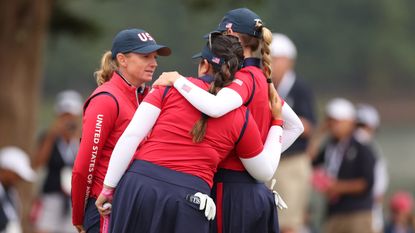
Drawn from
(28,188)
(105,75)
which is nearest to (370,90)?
(28,188)

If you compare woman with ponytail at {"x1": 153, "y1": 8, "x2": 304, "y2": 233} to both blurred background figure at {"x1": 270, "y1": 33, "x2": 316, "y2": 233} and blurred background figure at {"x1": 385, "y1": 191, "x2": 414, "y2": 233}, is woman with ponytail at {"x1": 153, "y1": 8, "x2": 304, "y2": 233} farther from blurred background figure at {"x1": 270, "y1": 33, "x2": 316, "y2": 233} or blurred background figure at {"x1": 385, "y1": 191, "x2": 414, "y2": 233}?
blurred background figure at {"x1": 385, "y1": 191, "x2": 414, "y2": 233}

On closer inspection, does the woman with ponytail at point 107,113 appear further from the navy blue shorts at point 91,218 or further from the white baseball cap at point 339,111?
the white baseball cap at point 339,111

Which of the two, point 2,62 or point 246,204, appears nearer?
point 246,204

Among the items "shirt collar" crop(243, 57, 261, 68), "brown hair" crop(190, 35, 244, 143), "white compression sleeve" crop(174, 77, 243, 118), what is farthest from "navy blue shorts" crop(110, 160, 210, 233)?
"shirt collar" crop(243, 57, 261, 68)

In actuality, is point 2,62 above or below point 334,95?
above

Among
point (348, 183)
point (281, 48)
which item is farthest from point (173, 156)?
point (348, 183)

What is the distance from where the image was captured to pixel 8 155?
38.5 feet

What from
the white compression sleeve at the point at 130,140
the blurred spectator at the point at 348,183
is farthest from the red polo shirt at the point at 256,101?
the blurred spectator at the point at 348,183

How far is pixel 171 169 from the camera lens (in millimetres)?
6457

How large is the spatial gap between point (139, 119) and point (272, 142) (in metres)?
0.83

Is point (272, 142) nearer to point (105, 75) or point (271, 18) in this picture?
point (105, 75)

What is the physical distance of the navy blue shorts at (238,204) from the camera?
22.1 feet

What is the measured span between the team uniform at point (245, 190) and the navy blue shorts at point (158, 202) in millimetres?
272

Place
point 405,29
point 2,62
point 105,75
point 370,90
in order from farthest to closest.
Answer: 1. point 405,29
2. point 370,90
3. point 2,62
4. point 105,75
